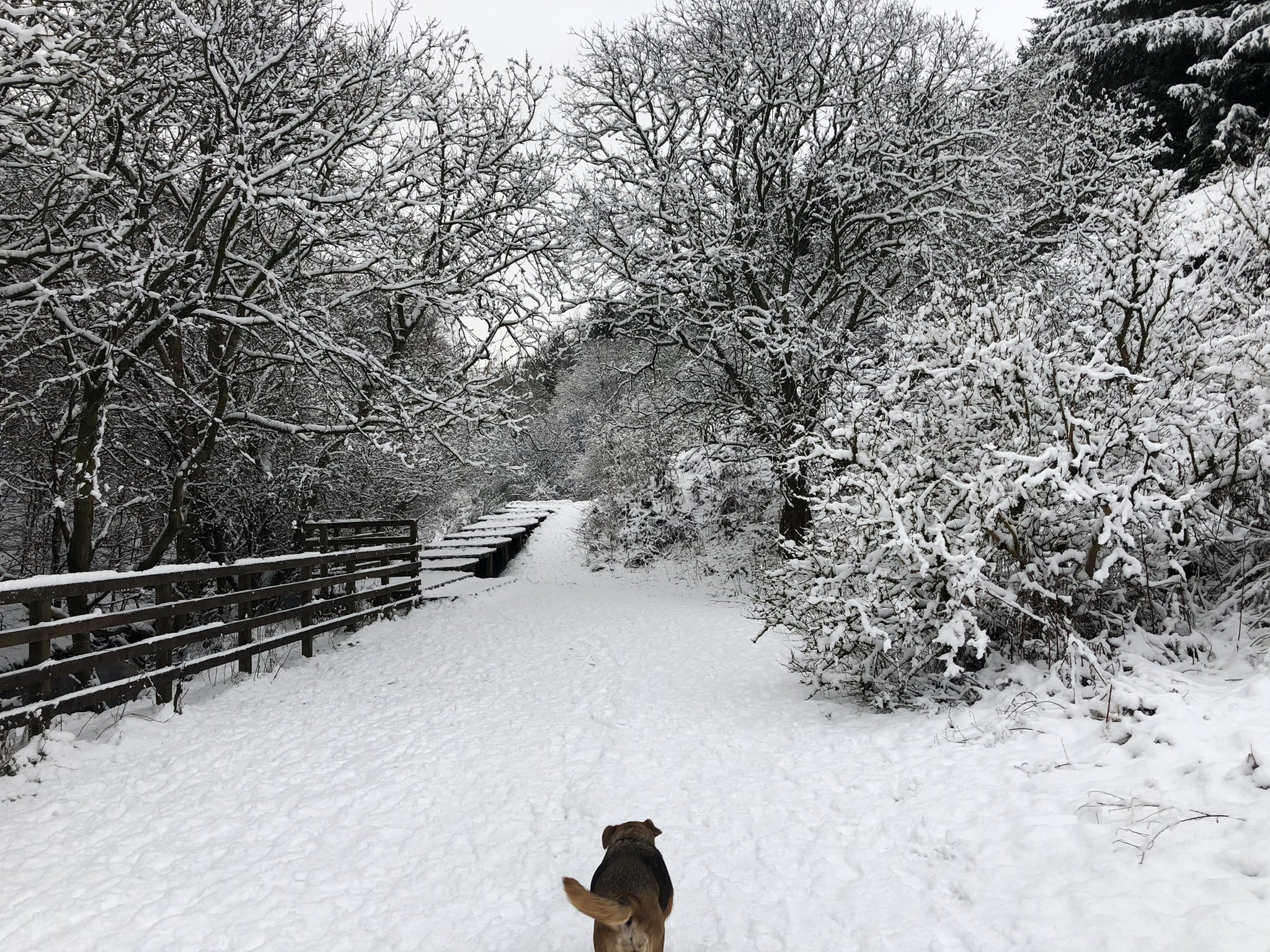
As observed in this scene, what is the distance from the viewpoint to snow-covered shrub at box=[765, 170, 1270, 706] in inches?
191

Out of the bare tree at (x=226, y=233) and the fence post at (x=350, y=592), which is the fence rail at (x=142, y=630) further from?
the bare tree at (x=226, y=233)

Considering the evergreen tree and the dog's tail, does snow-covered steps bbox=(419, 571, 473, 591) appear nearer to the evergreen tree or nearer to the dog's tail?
the dog's tail

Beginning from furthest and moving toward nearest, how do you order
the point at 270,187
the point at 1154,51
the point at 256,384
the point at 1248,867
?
the point at 1154,51
the point at 256,384
the point at 270,187
the point at 1248,867

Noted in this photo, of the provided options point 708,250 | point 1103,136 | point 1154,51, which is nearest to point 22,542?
point 708,250

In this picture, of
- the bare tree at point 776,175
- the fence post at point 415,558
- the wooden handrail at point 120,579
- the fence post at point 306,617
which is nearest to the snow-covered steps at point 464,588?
the fence post at point 415,558

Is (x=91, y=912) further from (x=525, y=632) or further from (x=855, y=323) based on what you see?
(x=855, y=323)

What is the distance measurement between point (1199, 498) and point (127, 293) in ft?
31.4

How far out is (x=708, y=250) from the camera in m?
11.4

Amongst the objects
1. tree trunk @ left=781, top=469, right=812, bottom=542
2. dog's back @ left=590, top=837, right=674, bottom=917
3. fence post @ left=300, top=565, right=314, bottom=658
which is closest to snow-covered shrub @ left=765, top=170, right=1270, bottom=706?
dog's back @ left=590, top=837, right=674, bottom=917

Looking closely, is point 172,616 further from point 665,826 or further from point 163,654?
point 665,826

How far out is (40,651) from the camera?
4.78 metres

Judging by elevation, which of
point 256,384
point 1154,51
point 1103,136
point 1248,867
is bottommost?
point 1248,867

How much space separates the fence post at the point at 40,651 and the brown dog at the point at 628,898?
14.7 ft

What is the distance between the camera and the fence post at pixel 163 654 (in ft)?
19.2
